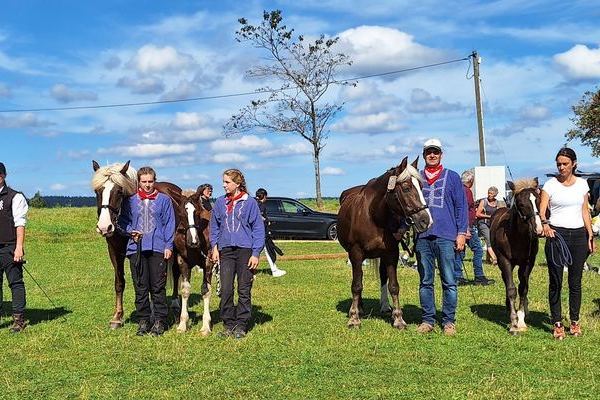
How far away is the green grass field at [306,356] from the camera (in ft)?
19.2

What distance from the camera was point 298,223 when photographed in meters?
25.4

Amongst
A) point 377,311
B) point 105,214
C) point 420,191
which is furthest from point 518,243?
point 105,214

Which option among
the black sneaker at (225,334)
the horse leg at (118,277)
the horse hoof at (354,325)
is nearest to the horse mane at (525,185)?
the horse hoof at (354,325)

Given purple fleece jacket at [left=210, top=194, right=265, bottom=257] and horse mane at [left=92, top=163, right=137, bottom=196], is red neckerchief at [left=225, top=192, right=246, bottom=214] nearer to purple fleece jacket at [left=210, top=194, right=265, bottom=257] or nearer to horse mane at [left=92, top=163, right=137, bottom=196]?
purple fleece jacket at [left=210, top=194, right=265, bottom=257]

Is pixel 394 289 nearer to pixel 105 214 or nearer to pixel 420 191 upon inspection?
pixel 420 191

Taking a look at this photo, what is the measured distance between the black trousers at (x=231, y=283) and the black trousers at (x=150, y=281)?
2.60 ft

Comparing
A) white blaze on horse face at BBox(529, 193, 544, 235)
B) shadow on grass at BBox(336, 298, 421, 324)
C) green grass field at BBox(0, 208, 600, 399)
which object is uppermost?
white blaze on horse face at BBox(529, 193, 544, 235)

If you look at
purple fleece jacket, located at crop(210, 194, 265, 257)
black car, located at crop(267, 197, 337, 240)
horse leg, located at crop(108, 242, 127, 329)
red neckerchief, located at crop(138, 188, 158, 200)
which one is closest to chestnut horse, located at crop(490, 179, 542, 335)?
purple fleece jacket, located at crop(210, 194, 265, 257)

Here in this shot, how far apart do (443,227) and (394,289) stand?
3.86ft

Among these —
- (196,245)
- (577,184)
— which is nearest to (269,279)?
(196,245)

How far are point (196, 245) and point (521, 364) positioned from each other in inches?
162

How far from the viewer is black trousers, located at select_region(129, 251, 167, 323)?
8391 mm

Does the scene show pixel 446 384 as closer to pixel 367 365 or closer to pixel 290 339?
pixel 367 365

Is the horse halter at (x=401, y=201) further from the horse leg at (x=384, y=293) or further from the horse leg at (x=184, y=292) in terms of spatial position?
the horse leg at (x=184, y=292)
